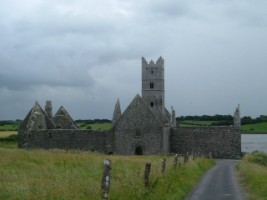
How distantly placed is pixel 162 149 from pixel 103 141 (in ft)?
26.5

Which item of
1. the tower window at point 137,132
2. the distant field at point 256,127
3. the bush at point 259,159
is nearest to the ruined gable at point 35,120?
the tower window at point 137,132

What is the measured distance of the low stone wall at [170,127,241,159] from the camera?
58688mm

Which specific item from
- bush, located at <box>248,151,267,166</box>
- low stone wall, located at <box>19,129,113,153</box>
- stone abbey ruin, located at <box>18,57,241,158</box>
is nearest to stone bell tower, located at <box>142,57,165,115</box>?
stone abbey ruin, located at <box>18,57,241,158</box>

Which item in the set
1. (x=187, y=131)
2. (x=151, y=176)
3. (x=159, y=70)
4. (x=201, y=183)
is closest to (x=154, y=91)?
(x=159, y=70)

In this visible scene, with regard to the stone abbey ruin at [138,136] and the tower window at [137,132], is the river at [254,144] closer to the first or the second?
the stone abbey ruin at [138,136]

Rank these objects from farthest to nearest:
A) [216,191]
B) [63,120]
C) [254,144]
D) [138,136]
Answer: [254,144] → [63,120] → [138,136] → [216,191]

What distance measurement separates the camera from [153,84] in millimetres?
74000

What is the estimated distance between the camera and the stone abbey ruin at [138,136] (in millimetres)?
58281

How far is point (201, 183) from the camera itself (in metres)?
Answer: 23.4

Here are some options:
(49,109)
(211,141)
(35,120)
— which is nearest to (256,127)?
(211,141)

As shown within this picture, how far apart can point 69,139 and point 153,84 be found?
18.2 meters

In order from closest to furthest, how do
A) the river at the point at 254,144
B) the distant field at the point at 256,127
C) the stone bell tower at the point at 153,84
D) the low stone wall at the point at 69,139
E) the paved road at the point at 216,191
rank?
the paved road at the point at 216,191, the low stone wall at the point at 69,139, the stone bell tower at the point at 153,84, the river at the point at 254,144, the distant field at the point at 256,127

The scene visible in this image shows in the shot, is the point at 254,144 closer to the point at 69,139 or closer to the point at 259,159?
the point at 69,139

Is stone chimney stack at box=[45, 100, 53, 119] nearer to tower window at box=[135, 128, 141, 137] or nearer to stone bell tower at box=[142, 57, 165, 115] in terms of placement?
stone bell tower at box=[142, 57, 165, 115]
